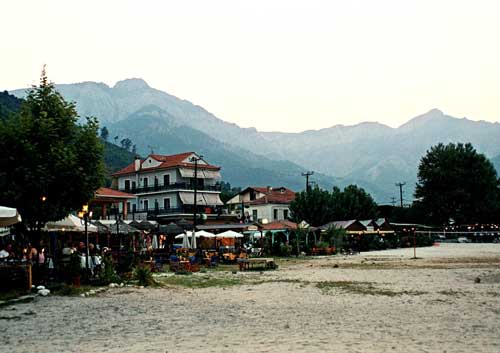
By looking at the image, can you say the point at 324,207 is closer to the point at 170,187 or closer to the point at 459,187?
the point at 170,187

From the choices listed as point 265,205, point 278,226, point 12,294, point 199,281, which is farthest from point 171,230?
point 265,205

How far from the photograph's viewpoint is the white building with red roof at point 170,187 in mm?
70875

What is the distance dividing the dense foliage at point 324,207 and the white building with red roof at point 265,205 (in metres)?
8.61

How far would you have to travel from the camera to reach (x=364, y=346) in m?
8.88

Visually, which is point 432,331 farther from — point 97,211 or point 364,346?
point 97,211

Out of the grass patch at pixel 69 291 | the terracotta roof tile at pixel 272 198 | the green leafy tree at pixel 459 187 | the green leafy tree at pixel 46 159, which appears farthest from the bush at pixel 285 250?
the green leafy tree at pixel 459 187

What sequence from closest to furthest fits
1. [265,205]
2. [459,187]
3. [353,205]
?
[353,205] → [265,205] → [459,187]

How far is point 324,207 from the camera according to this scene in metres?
69.6

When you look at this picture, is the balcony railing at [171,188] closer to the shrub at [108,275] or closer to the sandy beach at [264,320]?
the shrub at [108,275]

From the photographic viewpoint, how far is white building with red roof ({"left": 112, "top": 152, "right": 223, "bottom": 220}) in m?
70.9

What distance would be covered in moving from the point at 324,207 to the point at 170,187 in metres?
18.2

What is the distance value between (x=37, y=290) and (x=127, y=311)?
4.99 meters

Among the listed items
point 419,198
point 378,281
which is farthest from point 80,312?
point 419,198

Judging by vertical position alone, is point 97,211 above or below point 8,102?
below
